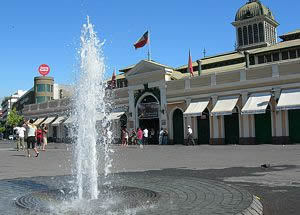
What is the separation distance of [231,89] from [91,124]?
81.7 ft

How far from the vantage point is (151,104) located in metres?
39.0

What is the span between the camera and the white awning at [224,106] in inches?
1248

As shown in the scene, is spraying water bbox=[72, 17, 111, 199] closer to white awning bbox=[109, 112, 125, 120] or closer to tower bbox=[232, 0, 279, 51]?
white awning bbox=[109, 112, 125, 120]

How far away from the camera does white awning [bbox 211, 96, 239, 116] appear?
31.7 m

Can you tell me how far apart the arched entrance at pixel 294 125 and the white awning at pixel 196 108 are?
744cm

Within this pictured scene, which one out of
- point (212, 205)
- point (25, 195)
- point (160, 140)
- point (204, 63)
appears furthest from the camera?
point (204, 63)

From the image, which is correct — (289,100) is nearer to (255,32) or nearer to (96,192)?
(96,192)

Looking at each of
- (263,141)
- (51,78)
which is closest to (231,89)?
(263,141)

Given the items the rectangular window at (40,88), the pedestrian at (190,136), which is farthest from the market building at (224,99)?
the rectangular window at (40,88)

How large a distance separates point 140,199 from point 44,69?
86.0 meters

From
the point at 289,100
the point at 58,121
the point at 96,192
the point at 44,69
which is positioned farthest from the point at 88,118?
the point at 44,69

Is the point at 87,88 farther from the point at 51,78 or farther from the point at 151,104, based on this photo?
the point at 51,78

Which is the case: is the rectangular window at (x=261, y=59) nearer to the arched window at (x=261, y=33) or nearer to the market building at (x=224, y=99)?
the market building at (x=224, y=99)

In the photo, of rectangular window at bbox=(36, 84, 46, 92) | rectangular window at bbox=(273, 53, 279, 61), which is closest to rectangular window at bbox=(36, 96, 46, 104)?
rectangular window at bbox=(36, 84, 46, 92)
